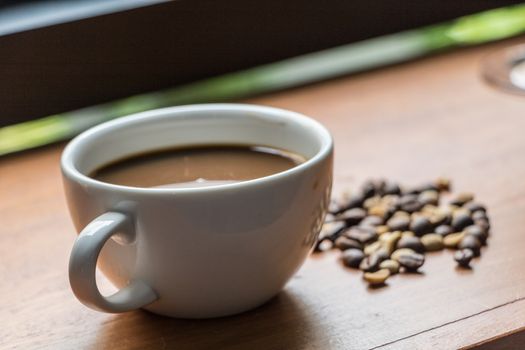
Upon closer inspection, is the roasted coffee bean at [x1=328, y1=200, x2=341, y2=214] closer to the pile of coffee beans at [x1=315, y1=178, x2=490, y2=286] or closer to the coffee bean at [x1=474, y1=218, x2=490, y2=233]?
the pile of coffee beans at [x1=315, y1=178, x2=490, y2=286]

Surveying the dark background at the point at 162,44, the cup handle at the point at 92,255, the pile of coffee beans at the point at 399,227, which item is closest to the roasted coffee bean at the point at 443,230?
the pile of coffee beans at the point at 399,227

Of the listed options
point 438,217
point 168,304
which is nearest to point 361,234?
point 438,217

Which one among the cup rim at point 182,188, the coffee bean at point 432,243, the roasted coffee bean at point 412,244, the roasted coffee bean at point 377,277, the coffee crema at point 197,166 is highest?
the cup rim at point 182,188

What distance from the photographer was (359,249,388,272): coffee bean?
66cm

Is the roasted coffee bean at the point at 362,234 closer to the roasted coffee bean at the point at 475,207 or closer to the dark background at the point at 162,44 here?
the roasted coffee bean at the point at 475,207

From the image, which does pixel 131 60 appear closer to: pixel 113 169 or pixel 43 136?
pixel 43 136

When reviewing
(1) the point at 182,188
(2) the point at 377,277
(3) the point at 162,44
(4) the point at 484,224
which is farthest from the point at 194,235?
(3) the point at 162,44

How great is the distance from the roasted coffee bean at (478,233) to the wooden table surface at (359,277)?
11 millimetres

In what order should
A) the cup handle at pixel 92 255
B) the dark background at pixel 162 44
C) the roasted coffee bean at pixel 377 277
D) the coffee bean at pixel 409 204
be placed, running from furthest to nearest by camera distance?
the dark background at pixel 162 44 → the coffee bean at pixel 409 204 → the roasted coffee bean at pixel 377 277 → the cup handle at pixel 92 255

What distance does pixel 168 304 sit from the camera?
587mm

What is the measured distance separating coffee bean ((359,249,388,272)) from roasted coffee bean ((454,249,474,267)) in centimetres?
5

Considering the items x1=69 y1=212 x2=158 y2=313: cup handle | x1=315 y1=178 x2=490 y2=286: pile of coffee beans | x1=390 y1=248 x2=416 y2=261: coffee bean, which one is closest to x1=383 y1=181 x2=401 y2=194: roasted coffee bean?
x1=315 y1=178 x2=490 y2=286: pile of coffee beans

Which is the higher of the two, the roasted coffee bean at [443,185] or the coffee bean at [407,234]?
the coffee bean at [407,234]

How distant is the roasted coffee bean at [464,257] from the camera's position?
0.66 m
